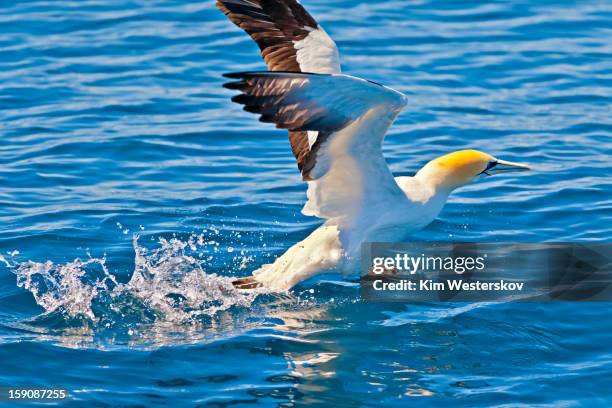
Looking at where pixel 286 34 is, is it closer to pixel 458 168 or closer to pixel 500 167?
pixel 458 168

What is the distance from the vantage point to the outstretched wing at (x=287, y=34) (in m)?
9.70

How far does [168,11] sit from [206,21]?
2.39 ft

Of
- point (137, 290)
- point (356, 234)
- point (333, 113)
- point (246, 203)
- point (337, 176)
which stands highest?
point (333, 113)

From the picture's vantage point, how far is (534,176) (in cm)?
1294

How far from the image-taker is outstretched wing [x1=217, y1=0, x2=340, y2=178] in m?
9.70

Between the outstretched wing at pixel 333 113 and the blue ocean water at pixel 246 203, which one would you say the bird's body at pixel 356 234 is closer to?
the blue ocean water at pixel 246 203

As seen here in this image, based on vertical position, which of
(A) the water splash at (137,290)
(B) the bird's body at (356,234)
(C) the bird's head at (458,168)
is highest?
(C) the bird's head at (458,168)

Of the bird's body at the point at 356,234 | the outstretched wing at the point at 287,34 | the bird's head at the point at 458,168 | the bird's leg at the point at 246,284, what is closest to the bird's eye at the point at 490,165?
the bird's head at the point at 458,168

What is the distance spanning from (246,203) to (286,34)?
2.66 meters

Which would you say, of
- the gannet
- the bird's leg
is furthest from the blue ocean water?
the gannet

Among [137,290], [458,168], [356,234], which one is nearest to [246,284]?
[137,290]

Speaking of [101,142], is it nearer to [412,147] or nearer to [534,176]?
[412,147]

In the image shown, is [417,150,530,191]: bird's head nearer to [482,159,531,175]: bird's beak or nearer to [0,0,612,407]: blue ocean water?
[482,159,531,175]: bird's beak

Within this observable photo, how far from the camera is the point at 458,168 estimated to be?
991cm
